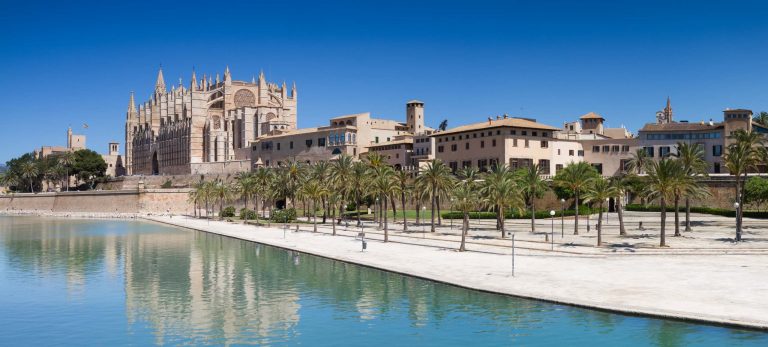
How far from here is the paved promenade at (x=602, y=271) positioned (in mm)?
23859

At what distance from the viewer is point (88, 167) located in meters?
142

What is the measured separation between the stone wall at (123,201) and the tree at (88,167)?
Result: 16.0 meters

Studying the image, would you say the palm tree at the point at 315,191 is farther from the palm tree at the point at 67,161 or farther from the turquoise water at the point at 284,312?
the palm tree at the point at 67,161

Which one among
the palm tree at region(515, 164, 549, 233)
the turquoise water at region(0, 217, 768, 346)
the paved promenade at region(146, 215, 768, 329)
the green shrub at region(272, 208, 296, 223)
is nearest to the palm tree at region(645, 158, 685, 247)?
the paved promenade at region(146, 215, 768, 329)

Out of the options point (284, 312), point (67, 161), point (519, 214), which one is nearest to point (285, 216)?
point (519, 214)

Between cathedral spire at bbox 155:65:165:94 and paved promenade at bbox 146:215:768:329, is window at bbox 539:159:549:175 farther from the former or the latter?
cathedral spire at bbox 155:65:165:94

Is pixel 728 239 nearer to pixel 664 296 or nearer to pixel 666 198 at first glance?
pixel 666 198

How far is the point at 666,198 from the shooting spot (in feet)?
141

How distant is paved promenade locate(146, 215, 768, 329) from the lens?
23.9m

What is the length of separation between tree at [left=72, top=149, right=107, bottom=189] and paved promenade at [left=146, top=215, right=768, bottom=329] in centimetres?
10621

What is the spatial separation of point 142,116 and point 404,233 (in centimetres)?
14262

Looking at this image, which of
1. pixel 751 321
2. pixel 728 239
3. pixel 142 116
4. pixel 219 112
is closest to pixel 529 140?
pixel 728 239

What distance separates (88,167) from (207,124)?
25.5 m

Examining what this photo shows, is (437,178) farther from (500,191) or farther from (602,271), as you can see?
(602,271)
